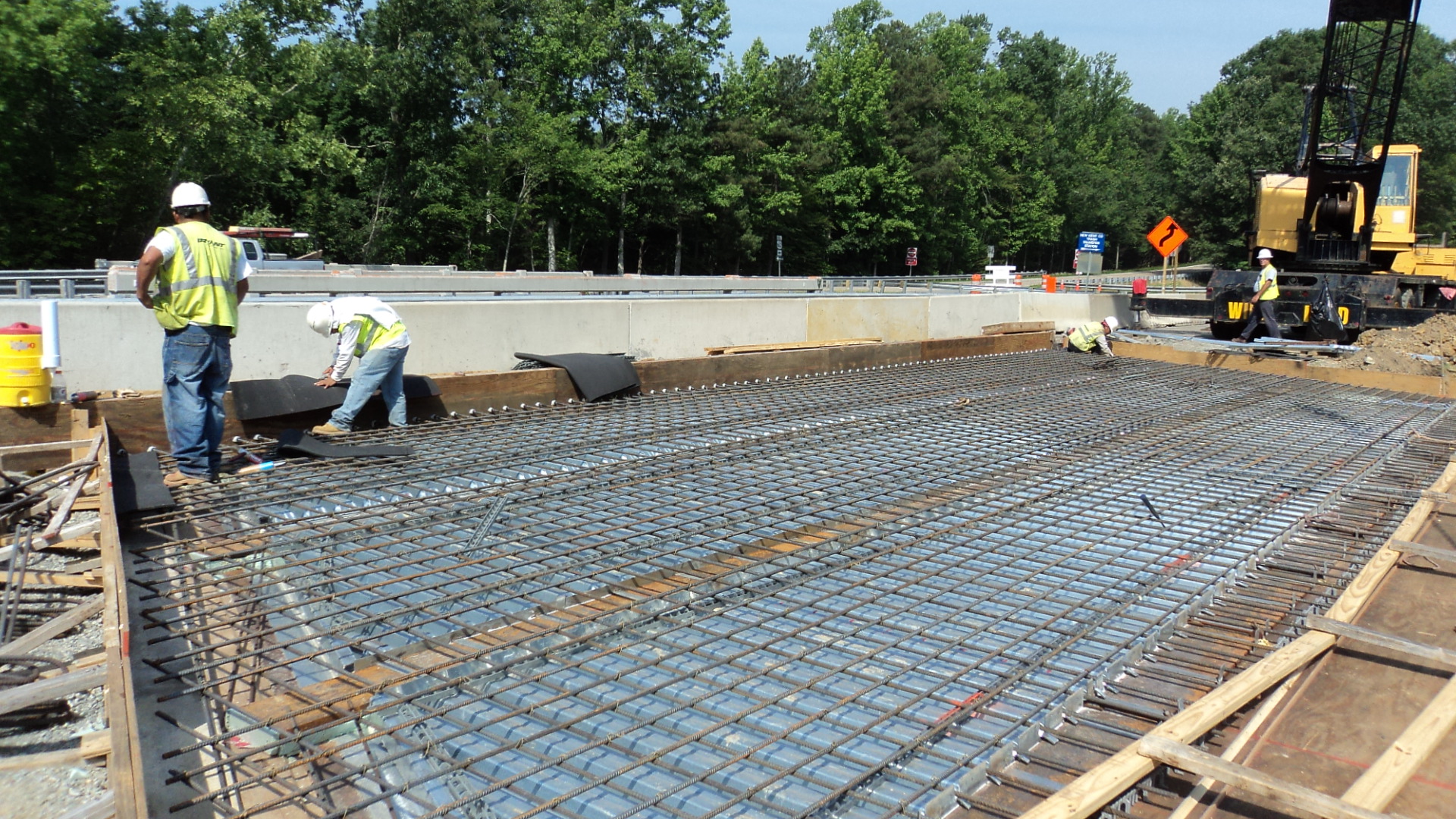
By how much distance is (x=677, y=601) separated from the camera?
12.3 feet

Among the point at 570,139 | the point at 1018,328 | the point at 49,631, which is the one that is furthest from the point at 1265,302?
the point at 570,139

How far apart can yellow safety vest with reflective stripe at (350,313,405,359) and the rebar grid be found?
64 centimetres

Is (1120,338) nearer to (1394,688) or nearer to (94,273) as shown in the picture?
(1394,688)

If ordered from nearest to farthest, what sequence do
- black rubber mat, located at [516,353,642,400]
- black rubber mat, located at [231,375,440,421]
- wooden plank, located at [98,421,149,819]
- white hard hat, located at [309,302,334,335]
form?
wooden plank, located at [98,421,149,819] → black rubber mat, located at [231,375,440,421] → white hard hat, located at [309,302,334,335] → black rubber mat, located at [516,353,642,400]

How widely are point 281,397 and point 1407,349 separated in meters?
13.8

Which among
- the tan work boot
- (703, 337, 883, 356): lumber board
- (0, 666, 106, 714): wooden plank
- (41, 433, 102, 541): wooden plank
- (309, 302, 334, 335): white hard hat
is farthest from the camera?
(703, 337, 883, 356): lumber board

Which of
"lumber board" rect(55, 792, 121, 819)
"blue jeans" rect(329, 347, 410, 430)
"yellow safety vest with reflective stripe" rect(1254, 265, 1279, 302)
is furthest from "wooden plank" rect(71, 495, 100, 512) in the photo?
"yellow safety vest with reflective stripe" rect(1254, 265, 1279, 302)

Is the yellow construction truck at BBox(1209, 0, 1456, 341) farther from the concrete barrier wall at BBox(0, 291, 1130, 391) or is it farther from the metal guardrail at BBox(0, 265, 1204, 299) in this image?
the metal guardrail at BBox(0, 265, 1204, 299)

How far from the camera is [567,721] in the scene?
110 inches

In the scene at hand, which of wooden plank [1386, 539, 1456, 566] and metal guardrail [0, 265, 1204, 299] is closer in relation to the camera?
wooden plank [1386, 539, 1456, 566]

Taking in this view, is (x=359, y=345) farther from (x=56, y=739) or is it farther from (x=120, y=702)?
(x=120, y=702)

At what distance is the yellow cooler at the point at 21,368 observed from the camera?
5.38 meters

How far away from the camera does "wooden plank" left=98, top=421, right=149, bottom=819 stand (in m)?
1.92

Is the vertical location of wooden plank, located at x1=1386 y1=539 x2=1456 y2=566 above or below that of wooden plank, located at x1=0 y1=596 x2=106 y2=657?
above
